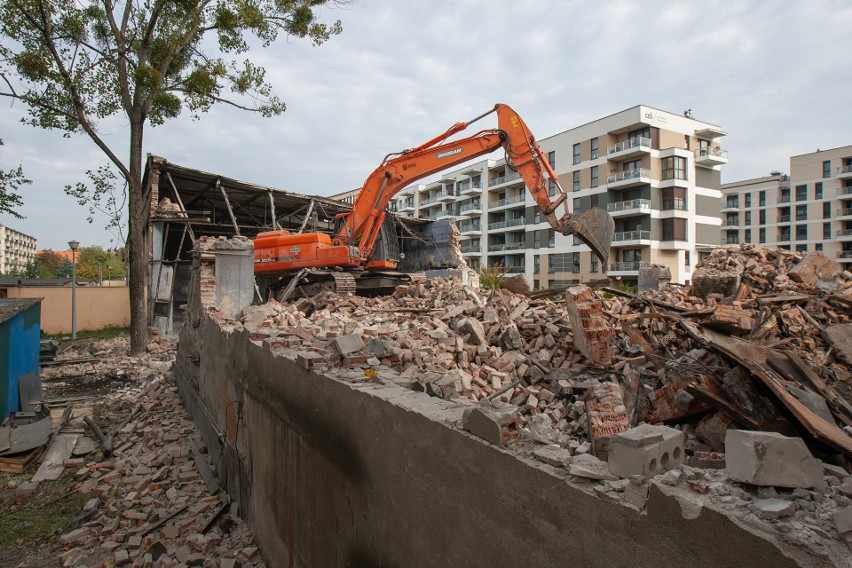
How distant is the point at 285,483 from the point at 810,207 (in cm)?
5846

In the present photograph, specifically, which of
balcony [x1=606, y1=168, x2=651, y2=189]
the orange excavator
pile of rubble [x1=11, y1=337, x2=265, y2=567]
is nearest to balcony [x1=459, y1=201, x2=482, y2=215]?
balcony [x1=606, y1=168, x2=651, y2=189]

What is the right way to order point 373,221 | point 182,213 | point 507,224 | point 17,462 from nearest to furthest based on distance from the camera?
point 17,462
point 373,221
point 182,213
point 507,224

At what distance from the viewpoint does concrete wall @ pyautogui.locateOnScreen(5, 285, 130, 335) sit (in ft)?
67.4

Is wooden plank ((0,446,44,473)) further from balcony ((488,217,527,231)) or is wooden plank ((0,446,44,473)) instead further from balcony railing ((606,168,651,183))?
balcony ((488,217,527,231))

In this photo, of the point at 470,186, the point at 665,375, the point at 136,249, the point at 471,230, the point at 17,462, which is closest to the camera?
the point at 665,375

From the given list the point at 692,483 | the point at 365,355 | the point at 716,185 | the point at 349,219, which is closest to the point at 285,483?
the point at 365,355

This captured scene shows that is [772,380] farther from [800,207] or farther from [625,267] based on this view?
[800,207]

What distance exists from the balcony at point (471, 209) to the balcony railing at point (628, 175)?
1621 cm

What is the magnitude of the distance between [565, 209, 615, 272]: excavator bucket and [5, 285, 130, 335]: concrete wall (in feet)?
69.0

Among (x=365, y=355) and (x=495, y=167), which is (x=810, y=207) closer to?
(x=495, y=167)

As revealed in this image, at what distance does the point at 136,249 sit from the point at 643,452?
15.3m

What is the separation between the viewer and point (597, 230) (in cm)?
909

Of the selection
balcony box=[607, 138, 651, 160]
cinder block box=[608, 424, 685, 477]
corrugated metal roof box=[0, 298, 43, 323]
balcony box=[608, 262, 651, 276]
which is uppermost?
balcony box=[607, 138, 651, 160]

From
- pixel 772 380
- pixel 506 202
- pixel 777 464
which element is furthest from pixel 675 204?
pixel 777 464
